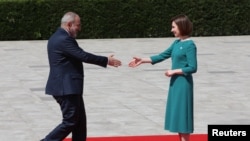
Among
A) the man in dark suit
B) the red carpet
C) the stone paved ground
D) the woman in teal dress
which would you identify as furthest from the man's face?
the stone paved ground

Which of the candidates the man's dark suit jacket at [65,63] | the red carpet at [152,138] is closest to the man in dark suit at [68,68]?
the man's dark suit jacket at [65,63]

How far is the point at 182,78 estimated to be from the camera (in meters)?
7.70

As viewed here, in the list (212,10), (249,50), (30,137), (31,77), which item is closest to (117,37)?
(212,10)

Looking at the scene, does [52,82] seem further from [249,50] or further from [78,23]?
[249,50]

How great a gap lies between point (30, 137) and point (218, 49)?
43.5 ft

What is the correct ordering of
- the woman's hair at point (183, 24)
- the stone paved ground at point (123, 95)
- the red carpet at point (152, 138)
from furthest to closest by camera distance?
1. the stone paved ground at point (123, 95)
2. the red carpet at point (152, 138)
3. the woman's hair at point (183, 24)

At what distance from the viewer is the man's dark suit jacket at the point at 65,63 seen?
7.70 m

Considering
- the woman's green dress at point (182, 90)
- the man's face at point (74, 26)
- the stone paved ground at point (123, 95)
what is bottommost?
the stone paved ground at point (123, 95)

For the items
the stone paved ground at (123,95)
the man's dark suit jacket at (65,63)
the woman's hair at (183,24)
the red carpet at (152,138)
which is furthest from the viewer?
the stone paved ground at (123,95)

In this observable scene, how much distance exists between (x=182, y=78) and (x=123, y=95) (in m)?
5.11

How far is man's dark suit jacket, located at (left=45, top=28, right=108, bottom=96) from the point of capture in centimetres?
770

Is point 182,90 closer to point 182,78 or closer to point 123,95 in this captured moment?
point 182,78

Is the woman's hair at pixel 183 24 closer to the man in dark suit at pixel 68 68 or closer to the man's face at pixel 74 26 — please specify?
the man in dark suit at pixel 68 68

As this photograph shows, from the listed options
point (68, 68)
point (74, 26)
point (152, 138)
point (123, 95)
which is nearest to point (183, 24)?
point (74, 26)
